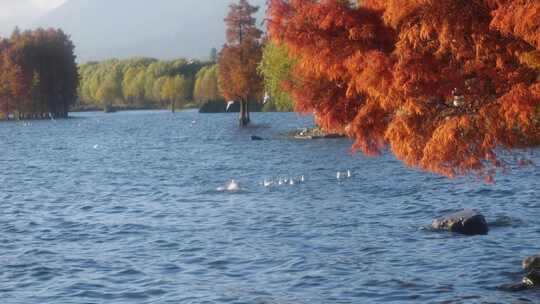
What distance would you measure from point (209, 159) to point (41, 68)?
5261 inches

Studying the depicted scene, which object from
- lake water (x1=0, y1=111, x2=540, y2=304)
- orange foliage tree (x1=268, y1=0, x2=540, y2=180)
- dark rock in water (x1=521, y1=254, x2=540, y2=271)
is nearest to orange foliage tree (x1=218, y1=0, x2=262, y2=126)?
lake water (x1=0, y1=111, x2=540, y2=304)

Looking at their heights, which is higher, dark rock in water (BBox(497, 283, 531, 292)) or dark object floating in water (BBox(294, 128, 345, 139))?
dark object floating in water (BBox(294, 128, 345, 139))

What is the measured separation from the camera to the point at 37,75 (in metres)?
182

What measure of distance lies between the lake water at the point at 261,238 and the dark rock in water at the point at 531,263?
0.83 ft

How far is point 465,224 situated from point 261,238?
250 inches

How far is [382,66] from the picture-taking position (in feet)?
52.1

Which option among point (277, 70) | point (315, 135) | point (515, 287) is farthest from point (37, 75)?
point (515, 287)

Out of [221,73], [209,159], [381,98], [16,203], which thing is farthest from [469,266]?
[221,73]

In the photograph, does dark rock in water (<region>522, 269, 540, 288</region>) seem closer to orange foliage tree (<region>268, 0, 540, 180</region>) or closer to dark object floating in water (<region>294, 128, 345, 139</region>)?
orange foliage tree (<region>268, 0, 540, 180</region>)

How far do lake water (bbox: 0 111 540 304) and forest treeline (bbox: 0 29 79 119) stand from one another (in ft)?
433

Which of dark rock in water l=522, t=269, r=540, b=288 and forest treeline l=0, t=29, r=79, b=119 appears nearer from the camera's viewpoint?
dark rock in water l=522, t=269, r=540, b=288

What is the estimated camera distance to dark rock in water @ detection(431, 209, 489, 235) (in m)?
26.3

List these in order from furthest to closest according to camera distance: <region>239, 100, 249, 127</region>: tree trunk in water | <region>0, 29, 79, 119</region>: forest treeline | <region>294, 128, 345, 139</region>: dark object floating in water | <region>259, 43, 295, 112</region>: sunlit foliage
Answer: <region>0, 29, 79, 119</region>: forest treeline < <region>239, 100, 249, 127</region>: tree trunk in water < <region>259, 43, 295, 112</region>: sunlit foliage < <region>294, 128, 345, 139</region>: dark object floating in water

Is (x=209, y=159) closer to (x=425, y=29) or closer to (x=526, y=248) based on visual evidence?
(x=526, y=248)
